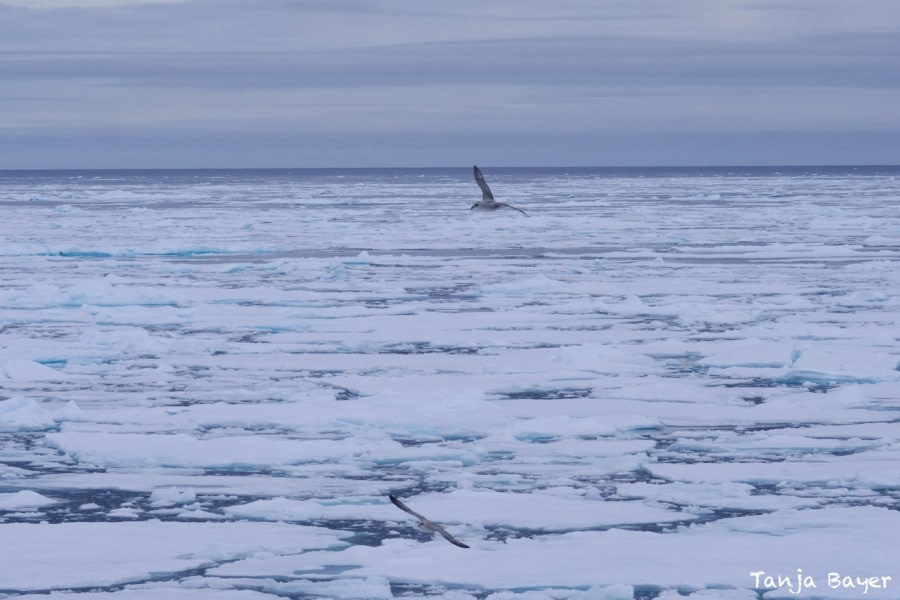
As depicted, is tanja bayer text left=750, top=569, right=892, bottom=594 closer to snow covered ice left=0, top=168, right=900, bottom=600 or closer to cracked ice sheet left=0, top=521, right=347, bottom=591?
snow covered ice left=0, top=168, right=900, bottom=600

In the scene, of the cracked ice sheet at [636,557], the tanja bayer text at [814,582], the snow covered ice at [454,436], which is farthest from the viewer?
the snow covered ice at [454,436]

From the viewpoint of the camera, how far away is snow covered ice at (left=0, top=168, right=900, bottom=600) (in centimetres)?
439

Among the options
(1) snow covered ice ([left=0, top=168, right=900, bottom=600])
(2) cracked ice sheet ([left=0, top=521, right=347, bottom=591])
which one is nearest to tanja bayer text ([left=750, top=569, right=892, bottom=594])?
(1) snow covered ice ([left=0, top=168, right=900, bottom=600])

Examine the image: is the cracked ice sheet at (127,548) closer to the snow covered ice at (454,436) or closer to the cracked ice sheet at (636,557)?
the snow covered ice at (454,436)

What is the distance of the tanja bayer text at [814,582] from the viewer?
414 cm

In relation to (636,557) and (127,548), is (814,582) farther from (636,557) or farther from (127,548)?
(127,548)

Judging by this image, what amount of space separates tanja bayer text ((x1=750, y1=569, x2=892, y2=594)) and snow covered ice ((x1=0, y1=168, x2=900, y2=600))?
0.01m

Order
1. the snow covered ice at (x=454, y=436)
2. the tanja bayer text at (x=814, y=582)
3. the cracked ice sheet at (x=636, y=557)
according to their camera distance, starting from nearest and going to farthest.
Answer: the tanja bayer text at (x=814, y=582) → the cracked ice sheet at (x=636, y=557) → the snow covered ice at (x=454, y=436)

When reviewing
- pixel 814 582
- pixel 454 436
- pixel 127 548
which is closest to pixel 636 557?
pixel 814 582

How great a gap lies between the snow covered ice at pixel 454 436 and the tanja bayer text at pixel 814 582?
1 cm

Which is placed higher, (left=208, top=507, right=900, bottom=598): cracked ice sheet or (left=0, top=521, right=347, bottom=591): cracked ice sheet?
(left=208, top=507, right=900, bottom=598): cracked ice sheet

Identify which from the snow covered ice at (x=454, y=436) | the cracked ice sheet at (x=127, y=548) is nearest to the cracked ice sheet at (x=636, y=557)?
the snow covered ice at (x=454, y=436)

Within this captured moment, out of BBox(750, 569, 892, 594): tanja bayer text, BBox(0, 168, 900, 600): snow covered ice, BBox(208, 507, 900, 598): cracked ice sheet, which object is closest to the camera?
BBox(750, 569, 892, 594): tanja bayer text

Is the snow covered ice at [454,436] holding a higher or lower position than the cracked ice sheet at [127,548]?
higher
